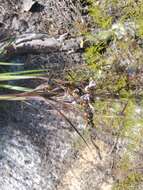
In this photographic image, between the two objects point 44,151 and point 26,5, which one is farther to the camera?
point 26,5

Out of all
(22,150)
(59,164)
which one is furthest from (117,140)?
(22,150)

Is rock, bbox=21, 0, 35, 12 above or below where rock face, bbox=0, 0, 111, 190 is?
above

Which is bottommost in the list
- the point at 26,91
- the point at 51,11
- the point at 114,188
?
the point at 114,188

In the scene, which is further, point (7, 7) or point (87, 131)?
point (7, 7)

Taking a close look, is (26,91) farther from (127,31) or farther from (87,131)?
(127,31)

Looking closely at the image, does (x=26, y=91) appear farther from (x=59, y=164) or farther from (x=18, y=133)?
(x=59, y=164)

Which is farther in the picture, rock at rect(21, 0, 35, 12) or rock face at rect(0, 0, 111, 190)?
rock at rect(21, 0, 35, 12)

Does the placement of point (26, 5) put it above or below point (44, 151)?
above

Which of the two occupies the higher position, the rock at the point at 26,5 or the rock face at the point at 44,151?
the rock at the point at 26,5

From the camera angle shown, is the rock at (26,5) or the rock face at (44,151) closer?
the rock face at (44,151)

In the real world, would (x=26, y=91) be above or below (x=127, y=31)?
below
